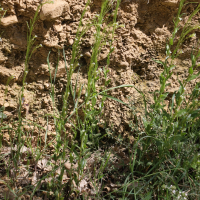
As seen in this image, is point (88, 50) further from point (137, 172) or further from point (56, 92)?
point (137, 172)

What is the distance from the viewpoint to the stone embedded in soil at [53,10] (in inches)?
81.1

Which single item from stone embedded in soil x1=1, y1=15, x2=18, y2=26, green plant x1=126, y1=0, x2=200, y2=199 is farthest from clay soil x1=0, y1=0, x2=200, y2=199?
green plant x1=126, y1=0, x2=200, y2=199

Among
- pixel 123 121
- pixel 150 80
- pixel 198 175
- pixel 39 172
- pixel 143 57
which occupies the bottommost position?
pixel 39 172

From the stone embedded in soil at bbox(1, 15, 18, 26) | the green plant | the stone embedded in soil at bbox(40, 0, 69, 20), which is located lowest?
the green plant

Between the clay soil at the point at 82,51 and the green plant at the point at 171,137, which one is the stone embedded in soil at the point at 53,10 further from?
the green plant at the point at 171,137

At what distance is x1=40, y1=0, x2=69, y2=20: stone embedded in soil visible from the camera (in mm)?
2061

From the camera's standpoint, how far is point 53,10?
82.1 inches

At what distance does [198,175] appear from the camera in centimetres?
185

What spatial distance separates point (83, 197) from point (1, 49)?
5.06ft

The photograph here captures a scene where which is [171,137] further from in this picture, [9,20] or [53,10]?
[9,20]

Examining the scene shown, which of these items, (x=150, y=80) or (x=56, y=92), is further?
(x=150, y=80)

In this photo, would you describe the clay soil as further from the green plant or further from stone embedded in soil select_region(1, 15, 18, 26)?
the green plant

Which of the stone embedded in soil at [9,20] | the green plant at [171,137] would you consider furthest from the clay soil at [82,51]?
the green plant at [171,137]

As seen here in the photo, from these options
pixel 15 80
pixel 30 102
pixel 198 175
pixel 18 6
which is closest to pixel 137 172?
pixel 198 175
